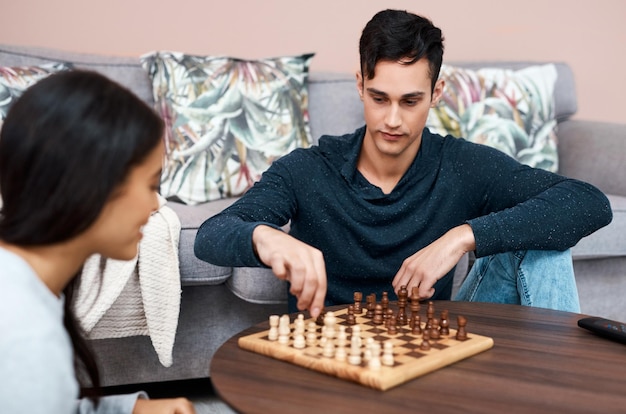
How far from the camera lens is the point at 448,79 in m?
2.77

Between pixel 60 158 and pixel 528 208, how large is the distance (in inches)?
40.1

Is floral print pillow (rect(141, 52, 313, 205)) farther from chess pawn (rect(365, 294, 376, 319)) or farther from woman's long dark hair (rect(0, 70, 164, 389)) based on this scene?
woman's long dark hair (rect(0, 70, 164, 389))

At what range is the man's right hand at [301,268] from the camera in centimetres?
119

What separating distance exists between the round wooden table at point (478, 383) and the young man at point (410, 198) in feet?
1.21

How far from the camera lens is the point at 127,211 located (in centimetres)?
102

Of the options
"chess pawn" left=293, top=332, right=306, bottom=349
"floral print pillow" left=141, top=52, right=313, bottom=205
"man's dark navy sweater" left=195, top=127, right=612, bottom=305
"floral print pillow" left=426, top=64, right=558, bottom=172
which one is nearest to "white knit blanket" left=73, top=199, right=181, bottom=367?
"man's dark navy sweater" left=195, top=127, right=612, bottom=305

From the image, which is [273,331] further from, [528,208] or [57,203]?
[528,208]

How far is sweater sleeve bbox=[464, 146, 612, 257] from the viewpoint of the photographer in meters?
1.55

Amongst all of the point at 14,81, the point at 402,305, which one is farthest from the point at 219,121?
the point at 402,305

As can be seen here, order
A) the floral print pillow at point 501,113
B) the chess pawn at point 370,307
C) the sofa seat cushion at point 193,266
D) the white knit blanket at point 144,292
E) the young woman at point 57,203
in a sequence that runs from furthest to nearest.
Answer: the floral print pillow at point 501,113, the sofa seat cushion at point 193,266, the white knit blanket at point 144,292, the chess pawn at point 370,307, the young woman at point 57,203

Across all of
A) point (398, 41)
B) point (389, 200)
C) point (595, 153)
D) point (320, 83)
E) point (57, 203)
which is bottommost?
point (595, 153)

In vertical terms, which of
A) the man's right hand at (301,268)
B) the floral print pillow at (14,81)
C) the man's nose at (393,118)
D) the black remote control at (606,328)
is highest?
the man's nose at (393,118)

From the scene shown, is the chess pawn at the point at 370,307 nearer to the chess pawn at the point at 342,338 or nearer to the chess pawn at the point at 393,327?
the chess pawn at the point at 393,327

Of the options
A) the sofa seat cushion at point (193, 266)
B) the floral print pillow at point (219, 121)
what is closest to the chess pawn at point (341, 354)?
the sofa seat cushion at point (193, 266)
